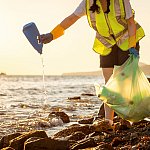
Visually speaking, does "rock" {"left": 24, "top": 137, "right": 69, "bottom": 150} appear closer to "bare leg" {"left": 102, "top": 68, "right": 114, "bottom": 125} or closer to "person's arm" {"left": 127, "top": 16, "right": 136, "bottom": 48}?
"bare leg" {"left": 102, "top": 68, "right": 114, "bottom": 125}

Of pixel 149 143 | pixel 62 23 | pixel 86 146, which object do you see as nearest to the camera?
pixel 149 143

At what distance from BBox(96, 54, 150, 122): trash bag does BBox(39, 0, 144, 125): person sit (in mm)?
283

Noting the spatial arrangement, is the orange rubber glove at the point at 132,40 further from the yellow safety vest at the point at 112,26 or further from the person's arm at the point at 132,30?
the yellow safety vest at the point at 112,26

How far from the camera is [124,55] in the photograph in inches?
218

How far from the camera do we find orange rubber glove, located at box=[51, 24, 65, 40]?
5311 millimetres

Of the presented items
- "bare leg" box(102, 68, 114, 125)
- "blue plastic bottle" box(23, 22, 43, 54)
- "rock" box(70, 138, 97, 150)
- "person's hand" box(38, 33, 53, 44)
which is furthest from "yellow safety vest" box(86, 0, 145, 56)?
"rock" box(70, 138, 97, 150)

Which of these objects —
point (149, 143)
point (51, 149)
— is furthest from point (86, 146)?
point (149, 143)

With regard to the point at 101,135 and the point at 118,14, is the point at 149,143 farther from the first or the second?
the point at 118,14

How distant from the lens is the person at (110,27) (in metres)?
5.20

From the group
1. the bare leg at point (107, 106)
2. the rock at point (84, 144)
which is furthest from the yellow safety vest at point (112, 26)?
the rock at point (84, 144)

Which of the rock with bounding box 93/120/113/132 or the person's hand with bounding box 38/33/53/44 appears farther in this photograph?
the rock with bounding box 93/120/113/132

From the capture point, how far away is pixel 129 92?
5098 millimetres

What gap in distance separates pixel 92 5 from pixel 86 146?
176 cm

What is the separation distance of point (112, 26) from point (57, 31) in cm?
71
